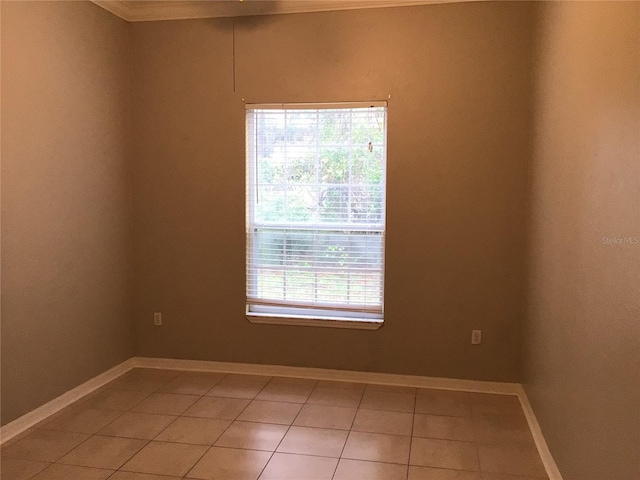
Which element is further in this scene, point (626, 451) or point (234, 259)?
point (234, 259)

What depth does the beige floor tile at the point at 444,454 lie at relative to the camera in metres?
2.72

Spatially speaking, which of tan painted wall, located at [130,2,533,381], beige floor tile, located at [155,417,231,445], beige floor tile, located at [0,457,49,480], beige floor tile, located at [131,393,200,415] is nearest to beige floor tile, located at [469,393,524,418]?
tan painted wall, located at [130,2,533,381]

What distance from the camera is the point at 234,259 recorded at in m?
4.02

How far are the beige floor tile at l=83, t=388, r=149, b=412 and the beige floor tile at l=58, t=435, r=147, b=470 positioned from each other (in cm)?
43

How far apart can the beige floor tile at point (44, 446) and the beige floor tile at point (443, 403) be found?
80.3 inches

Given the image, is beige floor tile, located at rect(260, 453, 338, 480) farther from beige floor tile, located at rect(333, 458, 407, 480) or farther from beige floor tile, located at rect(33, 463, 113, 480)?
beige floor tile, located at rect(33, 463, 113, 480)

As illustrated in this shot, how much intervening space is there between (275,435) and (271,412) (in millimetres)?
329

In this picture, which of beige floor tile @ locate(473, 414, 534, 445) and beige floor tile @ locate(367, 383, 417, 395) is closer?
beige floor tile @ locate(473, 414, 534, 445)

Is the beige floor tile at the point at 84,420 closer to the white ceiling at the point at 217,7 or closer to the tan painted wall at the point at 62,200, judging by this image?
the tan painted wall at the point at 62,200

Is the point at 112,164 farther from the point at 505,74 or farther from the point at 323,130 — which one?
the point at 505,74

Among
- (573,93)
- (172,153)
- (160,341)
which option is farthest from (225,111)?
(573,93)

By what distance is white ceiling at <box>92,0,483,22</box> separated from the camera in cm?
366

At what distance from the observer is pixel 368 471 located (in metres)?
2.66

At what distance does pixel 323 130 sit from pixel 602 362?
8.12 feet
